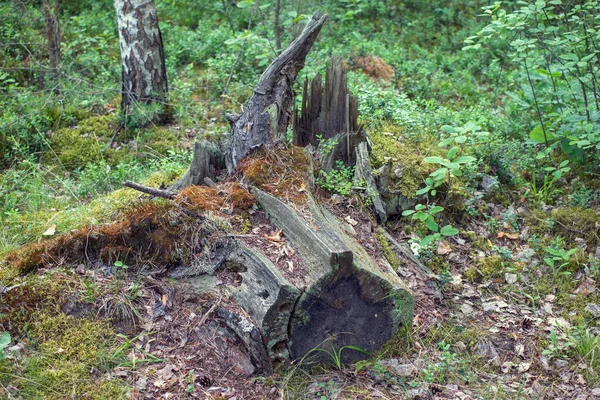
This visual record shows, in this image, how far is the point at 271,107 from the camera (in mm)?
5402

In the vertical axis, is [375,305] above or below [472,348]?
above

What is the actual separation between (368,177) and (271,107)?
1.11 meters

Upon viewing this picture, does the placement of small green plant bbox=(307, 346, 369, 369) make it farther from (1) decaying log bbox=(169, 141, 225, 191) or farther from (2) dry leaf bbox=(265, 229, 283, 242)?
(1) decaying log bbox=(169, 141, 225, 191)

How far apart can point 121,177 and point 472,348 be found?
13.7ft

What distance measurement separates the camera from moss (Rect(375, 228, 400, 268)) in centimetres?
502

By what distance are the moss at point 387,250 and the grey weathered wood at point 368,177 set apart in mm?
267

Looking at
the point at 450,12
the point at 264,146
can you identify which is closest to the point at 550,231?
the point at 264,146

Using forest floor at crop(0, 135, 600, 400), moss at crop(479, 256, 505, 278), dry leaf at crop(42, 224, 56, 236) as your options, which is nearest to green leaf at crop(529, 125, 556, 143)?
moss at crop(479, 256, 505, 278)

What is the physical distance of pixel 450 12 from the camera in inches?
468

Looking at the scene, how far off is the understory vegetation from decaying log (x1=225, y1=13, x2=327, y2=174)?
25 centimetres

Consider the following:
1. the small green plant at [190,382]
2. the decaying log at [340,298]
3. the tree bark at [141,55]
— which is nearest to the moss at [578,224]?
the decaying log at [340,298]

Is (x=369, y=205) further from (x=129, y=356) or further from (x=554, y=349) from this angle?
(x=129, y=356)

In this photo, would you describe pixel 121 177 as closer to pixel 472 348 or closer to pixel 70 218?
pixel 70 218

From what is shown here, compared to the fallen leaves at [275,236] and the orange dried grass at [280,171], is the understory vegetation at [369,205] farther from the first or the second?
the fallen leaves at [275,236]
